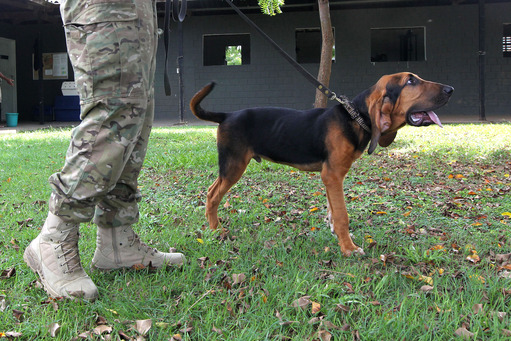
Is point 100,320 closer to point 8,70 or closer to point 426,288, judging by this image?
point 426,288

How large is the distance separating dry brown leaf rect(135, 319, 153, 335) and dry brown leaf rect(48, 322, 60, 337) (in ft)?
1.09

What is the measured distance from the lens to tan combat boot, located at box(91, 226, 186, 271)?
98.7 inches

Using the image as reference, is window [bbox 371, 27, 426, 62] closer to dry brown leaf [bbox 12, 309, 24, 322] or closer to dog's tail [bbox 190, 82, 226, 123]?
dog's tail [bbox 190, 82, 226, 123]

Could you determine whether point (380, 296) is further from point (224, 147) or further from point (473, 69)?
point (473, 69)

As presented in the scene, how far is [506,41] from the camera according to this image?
17.1 m

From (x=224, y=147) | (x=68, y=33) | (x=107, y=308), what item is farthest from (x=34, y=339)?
(x=224, y=147)

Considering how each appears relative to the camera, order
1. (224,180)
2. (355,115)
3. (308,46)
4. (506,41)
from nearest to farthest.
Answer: (355,115), (224,180), (506,41), (308,46)

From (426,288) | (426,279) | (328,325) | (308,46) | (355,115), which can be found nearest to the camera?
(328,325)

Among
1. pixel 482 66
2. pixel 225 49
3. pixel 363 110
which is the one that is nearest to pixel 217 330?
pixel 363 110

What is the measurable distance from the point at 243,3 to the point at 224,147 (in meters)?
13.3

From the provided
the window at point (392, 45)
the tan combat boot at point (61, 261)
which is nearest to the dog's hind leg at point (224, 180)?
the tan combat boot at point (61, 261)

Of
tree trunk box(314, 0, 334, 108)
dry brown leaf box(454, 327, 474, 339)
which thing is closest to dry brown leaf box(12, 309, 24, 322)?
dry brown leaf box(454, 327, 474, 339)

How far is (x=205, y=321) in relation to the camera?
199 centimetres

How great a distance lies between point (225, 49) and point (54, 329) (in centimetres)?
1753
